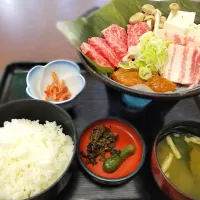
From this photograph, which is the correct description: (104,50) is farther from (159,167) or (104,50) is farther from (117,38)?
(159,167)

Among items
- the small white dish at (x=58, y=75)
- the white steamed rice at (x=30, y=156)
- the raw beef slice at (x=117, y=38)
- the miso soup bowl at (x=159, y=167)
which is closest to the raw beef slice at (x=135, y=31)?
the raw beef slice at (x=117, y=38)

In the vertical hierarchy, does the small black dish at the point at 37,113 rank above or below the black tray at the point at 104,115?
above

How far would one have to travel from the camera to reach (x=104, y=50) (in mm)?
1317

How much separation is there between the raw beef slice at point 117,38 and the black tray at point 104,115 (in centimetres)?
33

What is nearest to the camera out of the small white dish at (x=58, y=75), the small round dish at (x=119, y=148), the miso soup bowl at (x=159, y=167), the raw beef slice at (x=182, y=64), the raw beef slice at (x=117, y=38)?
the miso soup bowl at (x=159, y=167)

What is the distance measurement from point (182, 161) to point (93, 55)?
689mm

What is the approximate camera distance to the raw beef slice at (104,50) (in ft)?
4.30

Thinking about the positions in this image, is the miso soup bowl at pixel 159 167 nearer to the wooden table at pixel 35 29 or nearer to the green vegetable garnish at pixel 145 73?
the green vegetable garnish at pixel 145 73

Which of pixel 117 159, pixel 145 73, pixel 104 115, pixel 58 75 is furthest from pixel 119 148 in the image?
pixel 58 75

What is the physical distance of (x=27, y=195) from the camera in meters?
1.06

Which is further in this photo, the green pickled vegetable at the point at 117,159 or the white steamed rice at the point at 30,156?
the green pickled vegetable at the point at 117,159

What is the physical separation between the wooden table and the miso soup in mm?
1007

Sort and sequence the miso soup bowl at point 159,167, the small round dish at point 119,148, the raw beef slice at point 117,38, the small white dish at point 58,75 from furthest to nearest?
the small white dish at point 58,75
the raw beef slice at point 117,38
the small round dish at point 119,148
the miso soup bowl at point 159,167

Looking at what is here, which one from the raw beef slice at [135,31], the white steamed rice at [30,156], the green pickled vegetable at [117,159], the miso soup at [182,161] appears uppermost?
the raw beef slice at [135,31]
